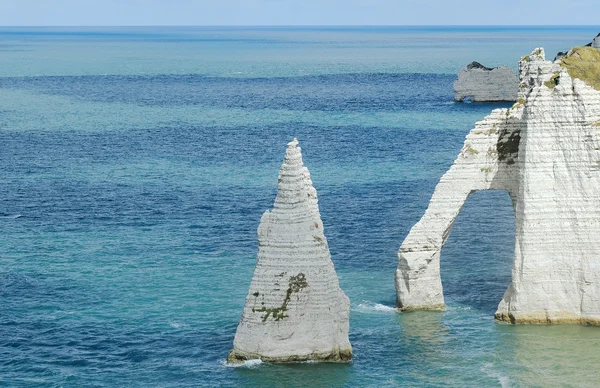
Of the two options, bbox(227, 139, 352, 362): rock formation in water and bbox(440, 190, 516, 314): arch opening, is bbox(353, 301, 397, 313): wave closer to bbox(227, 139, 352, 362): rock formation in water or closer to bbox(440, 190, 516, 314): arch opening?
bbox(440, 190, 516, 314): arch opening

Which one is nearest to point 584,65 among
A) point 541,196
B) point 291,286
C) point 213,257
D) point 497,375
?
point 541,196

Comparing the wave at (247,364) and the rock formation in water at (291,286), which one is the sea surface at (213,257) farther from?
the rock formation in water at (291,286)

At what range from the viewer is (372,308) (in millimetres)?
50125

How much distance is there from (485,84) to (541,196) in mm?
110745

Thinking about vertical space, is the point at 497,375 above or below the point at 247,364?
below

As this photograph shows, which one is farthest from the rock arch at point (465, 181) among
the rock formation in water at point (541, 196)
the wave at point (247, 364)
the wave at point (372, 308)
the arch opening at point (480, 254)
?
the wave at point (247, 364)

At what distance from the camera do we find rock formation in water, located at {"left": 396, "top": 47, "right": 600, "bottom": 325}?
150 ft

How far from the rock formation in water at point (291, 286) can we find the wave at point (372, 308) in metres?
8.21

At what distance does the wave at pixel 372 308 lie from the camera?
4969 centimetres

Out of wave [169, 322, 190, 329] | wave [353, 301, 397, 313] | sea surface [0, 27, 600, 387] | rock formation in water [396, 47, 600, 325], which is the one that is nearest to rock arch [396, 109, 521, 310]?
rock formation in water [396, 47, 600, 325]

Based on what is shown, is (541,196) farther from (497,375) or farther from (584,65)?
(497,375)

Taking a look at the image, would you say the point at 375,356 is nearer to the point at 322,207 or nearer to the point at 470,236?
the point at 470,236

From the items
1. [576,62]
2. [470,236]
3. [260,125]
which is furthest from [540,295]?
[260,125]

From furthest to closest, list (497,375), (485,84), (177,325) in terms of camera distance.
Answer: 1. (485,84)
2. (177,325)
3. (497,375)
